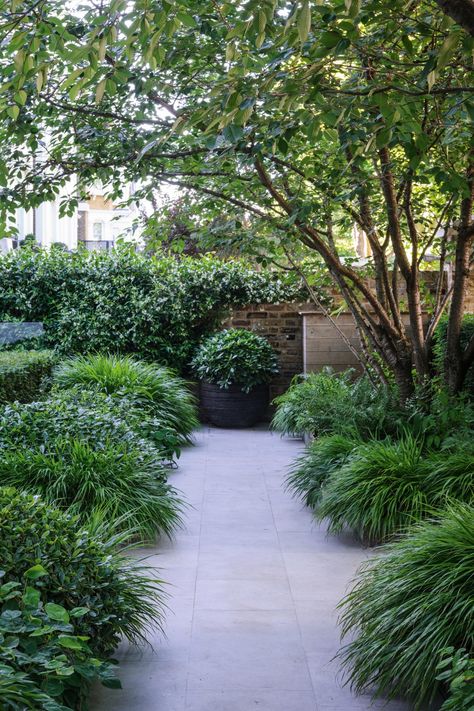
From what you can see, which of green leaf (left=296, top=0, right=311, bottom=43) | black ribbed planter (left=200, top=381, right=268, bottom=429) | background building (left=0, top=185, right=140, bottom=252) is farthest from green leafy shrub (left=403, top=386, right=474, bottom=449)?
background building (left=0, top=185, right=140, bottom=252)

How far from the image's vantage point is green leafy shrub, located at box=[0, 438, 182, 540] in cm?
470

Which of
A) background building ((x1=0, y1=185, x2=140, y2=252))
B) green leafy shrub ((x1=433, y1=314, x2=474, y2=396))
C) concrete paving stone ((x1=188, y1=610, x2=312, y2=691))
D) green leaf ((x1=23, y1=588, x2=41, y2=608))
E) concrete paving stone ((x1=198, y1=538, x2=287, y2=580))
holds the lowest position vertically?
concrete paving stone ((x1=188, y1=610, x2=312, y2=691))

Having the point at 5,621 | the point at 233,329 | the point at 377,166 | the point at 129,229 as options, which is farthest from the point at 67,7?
the point at 233,329

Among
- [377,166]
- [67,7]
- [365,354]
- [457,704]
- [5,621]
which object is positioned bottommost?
[457,704]

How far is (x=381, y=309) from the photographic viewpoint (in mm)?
6523

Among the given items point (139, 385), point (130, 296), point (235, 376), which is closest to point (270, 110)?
point (139, 385)

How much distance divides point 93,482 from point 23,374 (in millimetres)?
2641

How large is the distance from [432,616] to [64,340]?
8.04 meters

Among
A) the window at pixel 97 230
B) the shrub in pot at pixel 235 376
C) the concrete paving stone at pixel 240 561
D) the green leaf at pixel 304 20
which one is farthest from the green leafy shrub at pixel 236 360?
the window at pixel 97 230

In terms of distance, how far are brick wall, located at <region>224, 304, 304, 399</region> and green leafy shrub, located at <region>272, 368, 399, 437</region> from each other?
135cm

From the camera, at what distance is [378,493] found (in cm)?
472

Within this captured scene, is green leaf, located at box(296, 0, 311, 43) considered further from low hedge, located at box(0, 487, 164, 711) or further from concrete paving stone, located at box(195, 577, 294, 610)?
concrete paving stone, located at box(195, 577, 294, 610)

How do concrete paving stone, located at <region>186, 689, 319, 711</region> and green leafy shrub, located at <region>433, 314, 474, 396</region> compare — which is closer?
concrete paving stone, located at <region>186, 689, 319, 711</region>

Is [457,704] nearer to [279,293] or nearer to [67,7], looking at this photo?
[67,7]
